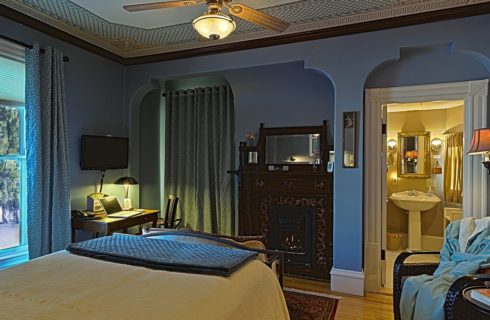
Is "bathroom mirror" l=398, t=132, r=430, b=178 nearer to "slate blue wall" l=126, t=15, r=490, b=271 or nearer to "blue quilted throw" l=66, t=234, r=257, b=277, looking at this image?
"slate blue wall" l=126, t=15, r=490, b=271

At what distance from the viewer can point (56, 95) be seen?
135 inches

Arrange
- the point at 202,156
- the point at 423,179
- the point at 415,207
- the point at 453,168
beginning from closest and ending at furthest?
the point at 202,156 → the point at 453,168 → the point at 415,207 → the point at 423,179

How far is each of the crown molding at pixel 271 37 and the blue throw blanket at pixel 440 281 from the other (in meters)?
1.91

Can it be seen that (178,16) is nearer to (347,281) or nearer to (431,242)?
(347,281)

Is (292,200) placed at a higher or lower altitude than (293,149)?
lower

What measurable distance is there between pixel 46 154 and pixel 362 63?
338 centimetres

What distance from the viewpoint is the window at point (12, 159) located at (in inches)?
125

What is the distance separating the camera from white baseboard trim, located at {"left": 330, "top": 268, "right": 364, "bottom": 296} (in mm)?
3377

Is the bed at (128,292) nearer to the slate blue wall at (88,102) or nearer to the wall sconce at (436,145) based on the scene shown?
A: the slate blue wall at (88,102)

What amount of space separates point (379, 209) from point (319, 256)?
2.92ft

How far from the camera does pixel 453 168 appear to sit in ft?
16.0

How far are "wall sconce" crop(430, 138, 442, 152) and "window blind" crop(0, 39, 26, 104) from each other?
225 inches

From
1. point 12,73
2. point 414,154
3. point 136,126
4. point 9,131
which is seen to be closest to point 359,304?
point 414,154

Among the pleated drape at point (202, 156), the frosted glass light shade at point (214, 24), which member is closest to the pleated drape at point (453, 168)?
the pleated drape at point (202, 156)
